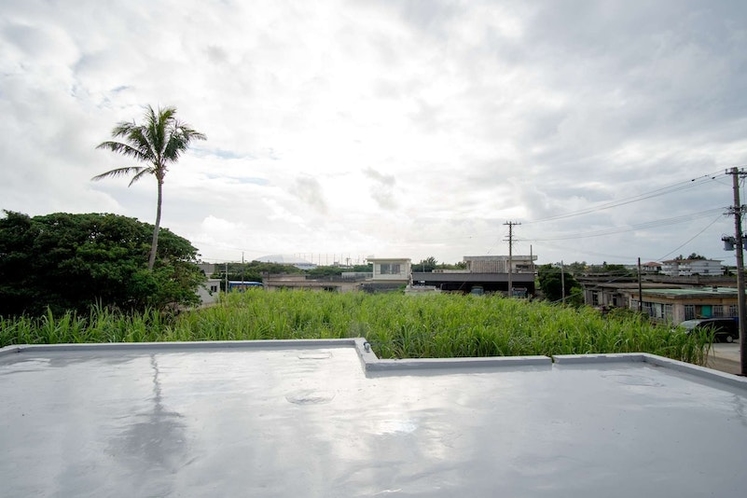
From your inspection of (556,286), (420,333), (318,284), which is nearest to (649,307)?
(556,286)

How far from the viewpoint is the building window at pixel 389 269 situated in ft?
101

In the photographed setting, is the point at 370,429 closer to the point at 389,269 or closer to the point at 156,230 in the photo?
the point at 156,230

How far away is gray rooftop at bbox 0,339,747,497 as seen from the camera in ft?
5.73

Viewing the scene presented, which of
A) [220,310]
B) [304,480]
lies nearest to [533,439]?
[304,480]

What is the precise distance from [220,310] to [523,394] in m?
5.68

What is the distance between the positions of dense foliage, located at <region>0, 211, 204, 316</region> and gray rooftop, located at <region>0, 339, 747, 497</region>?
23.4 feet

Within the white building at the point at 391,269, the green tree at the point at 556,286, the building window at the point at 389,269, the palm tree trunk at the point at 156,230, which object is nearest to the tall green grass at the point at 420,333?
the palm tree trunk at the point at 156,230

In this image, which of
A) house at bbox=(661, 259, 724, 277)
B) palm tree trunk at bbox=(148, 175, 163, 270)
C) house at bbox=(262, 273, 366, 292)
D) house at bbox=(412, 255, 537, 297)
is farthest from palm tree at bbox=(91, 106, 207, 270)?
house at bbox=(661, 259, 724, 277)

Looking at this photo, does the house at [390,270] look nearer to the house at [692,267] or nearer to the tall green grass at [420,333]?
the house at [692,267]

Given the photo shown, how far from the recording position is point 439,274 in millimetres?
31062

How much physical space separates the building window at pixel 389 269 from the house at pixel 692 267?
22.6 m

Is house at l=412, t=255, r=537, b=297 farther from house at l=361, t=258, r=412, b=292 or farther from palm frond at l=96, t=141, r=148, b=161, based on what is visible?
palm frond at l=96, t=141, r=148, b=161

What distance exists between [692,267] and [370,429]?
3997 cm

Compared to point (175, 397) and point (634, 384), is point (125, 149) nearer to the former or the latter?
point (175, 397)
